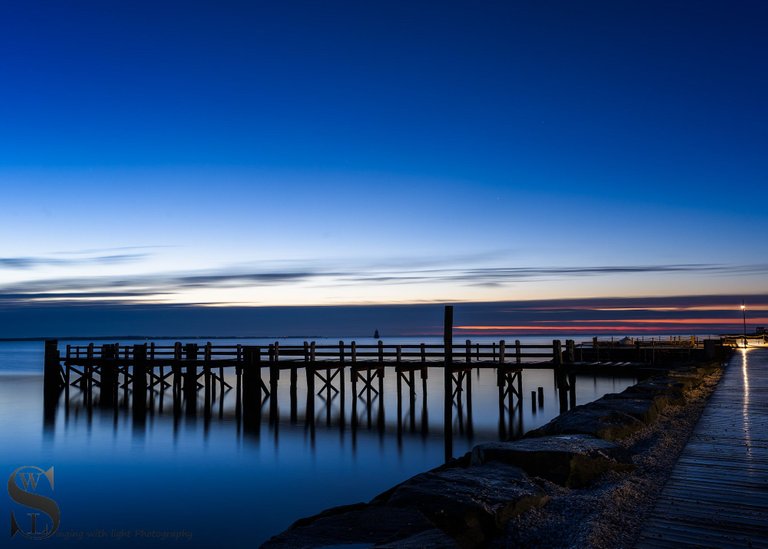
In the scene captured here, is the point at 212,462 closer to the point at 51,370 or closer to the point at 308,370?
the point at 308,370

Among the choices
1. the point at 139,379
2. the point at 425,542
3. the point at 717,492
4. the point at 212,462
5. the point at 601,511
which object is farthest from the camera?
the point at 139,379

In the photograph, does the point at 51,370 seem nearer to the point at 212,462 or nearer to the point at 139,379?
the point at 139,379

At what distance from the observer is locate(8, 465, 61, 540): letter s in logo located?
41.1 ft

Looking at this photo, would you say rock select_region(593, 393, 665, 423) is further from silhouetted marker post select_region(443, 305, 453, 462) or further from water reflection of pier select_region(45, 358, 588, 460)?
water reflection of pier select_region(45, 358, 588, 460)

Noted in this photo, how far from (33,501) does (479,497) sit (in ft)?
44.5

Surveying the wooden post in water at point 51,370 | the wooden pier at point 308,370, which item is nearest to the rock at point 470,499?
the wooden pier at point 308,370

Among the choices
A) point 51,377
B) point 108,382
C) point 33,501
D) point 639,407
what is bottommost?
point 33,501

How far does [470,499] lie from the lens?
18.5 ft

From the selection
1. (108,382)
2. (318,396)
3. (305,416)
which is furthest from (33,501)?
(318,396)

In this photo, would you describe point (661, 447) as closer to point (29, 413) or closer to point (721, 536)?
point (721, 536)

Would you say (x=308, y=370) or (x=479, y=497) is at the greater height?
(x=479, y=497)

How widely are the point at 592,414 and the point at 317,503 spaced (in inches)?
295

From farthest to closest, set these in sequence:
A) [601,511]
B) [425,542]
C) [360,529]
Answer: [601,511] → [360,529] → [425,542]

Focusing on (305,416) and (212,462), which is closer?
(212,462)
